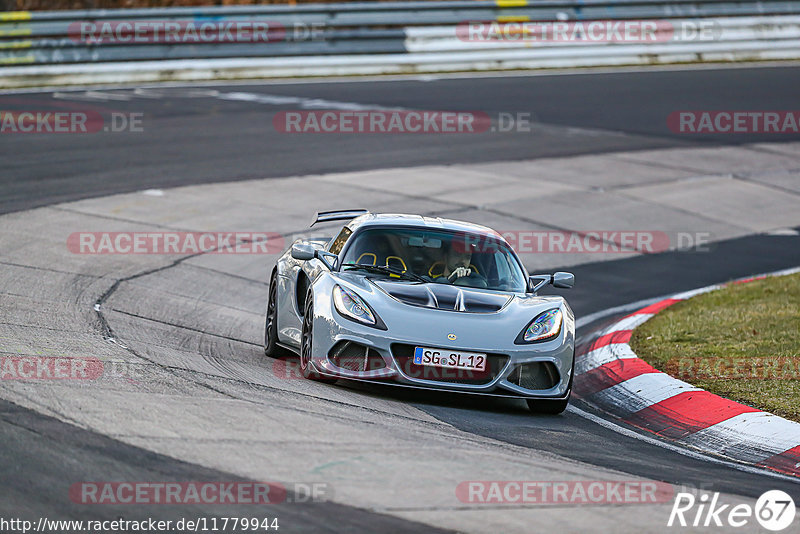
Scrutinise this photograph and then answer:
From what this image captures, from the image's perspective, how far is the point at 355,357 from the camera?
7922mm

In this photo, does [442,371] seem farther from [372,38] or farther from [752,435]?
[372,38]

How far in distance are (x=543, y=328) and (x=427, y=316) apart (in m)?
0.90

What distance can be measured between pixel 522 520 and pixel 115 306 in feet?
18.9

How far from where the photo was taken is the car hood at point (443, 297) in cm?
815

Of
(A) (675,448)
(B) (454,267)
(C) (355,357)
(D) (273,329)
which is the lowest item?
(A) (675,448)

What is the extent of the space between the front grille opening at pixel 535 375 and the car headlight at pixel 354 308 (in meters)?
0.99

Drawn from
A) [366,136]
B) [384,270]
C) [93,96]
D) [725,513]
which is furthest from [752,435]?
[93,96]

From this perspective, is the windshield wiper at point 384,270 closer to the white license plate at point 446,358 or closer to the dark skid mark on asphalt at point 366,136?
the white license plate at point 446,358

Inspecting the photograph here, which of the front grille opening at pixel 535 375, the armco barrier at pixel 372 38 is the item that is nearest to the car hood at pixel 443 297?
the front grille opening at pixel 535 375

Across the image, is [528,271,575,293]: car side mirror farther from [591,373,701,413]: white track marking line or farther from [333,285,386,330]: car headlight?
[333,285,386,330]: car headlight

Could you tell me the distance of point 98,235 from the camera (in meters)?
12.9

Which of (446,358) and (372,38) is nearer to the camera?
(446,358)

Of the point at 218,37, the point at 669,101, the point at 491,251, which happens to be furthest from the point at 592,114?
the point at 491,251

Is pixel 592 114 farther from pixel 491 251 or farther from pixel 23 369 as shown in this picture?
pixel 23 369
